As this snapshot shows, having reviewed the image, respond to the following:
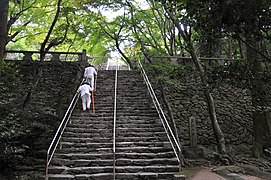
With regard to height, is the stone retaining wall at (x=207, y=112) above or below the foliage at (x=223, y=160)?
above

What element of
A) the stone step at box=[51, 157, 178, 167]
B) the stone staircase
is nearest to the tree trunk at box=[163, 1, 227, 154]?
the stone staircase

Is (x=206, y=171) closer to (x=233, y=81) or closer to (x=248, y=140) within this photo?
(x=233, y=81)

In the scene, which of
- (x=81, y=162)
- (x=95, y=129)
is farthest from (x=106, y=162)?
(x=95, y=129)

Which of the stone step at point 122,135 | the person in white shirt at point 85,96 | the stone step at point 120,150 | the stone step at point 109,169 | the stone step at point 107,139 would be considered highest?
the person in white shirt at point 85,96

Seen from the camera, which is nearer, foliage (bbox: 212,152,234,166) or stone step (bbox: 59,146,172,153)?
stone step (bbox: 59,146,172,153)

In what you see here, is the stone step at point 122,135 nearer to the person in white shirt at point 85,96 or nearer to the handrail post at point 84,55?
the person in white shirt at point 85,96

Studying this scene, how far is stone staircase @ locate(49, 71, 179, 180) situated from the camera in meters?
6.12

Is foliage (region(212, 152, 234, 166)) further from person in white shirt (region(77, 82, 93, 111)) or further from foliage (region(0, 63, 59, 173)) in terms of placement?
foliage (region(0, 63, 59, 173))

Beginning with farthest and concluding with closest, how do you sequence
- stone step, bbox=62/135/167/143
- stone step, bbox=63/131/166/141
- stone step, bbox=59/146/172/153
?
stone step, bbox=63/131/166/141 < stone step, bbox=62/135/167/143 < stone step, bbox=59/146/172/153

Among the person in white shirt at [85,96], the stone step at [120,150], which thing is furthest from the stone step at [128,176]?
the person in white shirt at [85,96]

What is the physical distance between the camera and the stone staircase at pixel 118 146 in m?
6.12

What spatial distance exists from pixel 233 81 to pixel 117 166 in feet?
11.5

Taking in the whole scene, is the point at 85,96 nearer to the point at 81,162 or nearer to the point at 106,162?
the point at 81,162

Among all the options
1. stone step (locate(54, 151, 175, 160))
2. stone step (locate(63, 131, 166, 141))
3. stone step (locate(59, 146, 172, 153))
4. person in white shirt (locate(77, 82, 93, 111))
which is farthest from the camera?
person in white shirt (locate(77, 82, 93, 111))
